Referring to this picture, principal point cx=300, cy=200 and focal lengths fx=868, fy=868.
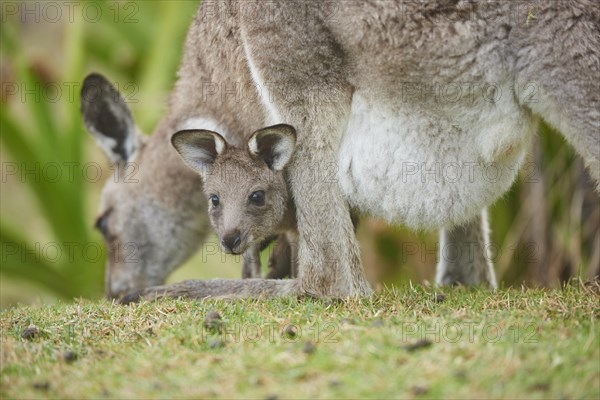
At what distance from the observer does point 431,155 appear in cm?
470

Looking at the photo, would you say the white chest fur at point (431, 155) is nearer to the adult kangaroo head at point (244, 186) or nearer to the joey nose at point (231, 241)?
the adult kangaroo head at point (244, 186)

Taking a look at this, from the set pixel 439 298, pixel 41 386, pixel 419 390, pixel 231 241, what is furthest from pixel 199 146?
pixel 419 390

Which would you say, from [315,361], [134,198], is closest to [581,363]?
[315,361]

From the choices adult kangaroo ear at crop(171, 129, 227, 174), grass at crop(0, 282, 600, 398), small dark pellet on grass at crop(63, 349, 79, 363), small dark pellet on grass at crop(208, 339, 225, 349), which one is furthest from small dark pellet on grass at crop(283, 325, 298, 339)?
adult kangaroo ear at crop(171, 129, 227, 174)

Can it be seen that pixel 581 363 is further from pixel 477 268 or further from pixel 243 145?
pixel 243 145

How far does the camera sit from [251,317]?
4352 mm

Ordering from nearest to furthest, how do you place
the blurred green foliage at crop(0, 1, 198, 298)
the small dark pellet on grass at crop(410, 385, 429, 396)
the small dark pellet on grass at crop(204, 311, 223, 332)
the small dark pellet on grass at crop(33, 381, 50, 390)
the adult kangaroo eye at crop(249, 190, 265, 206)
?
the small dark pellet on grass at crop(410, 385, 429, 396), the small dark pellet on grass at crop(33, 381, 50, 390), the small dark pellet on grass at crop(204, 311, 223, 332), the adult kangaroo eye at crop(249, 190, 265, 206), the blurred green foliage at crop(0, 1, 198, 298)

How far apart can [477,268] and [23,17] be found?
45.8 ft

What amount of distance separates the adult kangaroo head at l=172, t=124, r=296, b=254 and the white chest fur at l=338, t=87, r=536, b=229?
459mm

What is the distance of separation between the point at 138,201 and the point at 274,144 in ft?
6.75

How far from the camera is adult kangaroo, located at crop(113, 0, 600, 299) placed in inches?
166

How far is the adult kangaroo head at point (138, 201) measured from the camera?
649 cm

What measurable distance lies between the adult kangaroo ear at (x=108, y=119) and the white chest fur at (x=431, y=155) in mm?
2445

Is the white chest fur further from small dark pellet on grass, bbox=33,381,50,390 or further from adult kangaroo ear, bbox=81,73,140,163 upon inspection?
adult kangaroo ear, bbox=81,73,140,163
